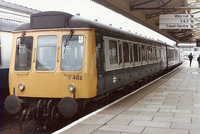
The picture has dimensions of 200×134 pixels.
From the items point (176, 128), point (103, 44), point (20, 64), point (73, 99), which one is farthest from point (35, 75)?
point (176, 128)

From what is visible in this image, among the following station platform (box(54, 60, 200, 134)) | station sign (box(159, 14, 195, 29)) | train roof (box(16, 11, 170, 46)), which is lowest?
station platform (box(54, 60, 200, 134))

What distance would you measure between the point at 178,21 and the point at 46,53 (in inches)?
423

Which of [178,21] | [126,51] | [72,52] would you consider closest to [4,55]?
[72,52]

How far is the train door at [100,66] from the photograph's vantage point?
753cm

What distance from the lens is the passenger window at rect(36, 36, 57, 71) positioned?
7.19 meters

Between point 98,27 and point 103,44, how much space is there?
0.60 metres

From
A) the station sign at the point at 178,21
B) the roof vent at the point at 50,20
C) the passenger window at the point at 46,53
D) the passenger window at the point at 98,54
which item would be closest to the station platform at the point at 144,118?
the passenger window at the point at 98,54

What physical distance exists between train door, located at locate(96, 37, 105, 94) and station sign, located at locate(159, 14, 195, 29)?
9.43 meters

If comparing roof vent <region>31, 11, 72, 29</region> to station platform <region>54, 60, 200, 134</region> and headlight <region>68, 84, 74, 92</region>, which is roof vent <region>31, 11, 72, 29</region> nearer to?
headlight <region>68, 84, 74, 92</region>

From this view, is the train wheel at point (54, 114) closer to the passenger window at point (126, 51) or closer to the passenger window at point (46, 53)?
the passenger window at point (46, 53)

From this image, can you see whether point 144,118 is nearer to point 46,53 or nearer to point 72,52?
point 72,52

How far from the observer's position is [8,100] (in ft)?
22.9

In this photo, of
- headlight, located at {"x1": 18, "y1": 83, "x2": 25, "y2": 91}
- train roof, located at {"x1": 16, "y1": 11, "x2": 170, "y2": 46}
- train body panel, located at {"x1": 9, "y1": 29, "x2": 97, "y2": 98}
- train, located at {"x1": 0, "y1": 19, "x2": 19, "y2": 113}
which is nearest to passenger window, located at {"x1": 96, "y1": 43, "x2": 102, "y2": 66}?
train body panel, located at {"x1": 9, "y1": 29, "x2": 97, "y2": 98}

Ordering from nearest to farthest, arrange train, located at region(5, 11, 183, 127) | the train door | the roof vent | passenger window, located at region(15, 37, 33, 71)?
train, located at region(5, 11, 183, 127) → the roof vent → passenger window, located at region(15, 37, 33, 71) → the train door
